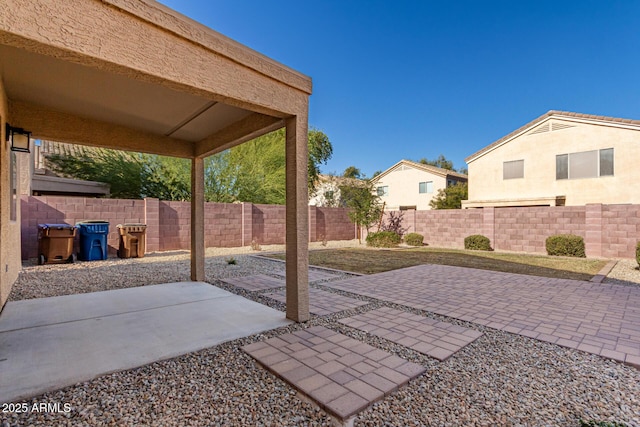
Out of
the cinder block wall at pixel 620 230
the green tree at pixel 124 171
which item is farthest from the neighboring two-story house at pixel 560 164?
the green tree at pixel 124 171

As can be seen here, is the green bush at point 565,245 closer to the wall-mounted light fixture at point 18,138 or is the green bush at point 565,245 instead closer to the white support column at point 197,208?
the white support column at point 197,208

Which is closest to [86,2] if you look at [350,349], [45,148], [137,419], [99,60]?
[99,60]

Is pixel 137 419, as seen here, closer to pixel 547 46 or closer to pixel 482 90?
pixel 547 46

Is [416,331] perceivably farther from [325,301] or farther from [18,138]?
[18,138]

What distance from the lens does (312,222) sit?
52.9ft

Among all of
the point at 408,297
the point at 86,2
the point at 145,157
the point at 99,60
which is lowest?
the point at 408,297

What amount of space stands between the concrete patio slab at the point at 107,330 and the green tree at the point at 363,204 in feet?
38.0

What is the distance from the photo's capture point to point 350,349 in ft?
9.88

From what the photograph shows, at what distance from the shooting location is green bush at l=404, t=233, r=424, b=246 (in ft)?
50.1

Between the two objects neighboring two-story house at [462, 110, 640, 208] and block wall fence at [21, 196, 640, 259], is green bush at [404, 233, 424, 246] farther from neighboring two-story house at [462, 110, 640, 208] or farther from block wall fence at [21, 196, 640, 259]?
neighboring two-story house at [462, 110, 640, 208]

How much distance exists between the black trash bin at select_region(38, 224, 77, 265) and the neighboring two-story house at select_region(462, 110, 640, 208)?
65.6 ft

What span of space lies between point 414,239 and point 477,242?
2974 millimetres

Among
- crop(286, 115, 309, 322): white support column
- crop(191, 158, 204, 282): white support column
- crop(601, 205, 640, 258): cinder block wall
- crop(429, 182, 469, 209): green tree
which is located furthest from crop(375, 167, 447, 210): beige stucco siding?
crop(286, 115, 309, 322): white support column

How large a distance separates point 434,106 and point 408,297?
77.5 feet
